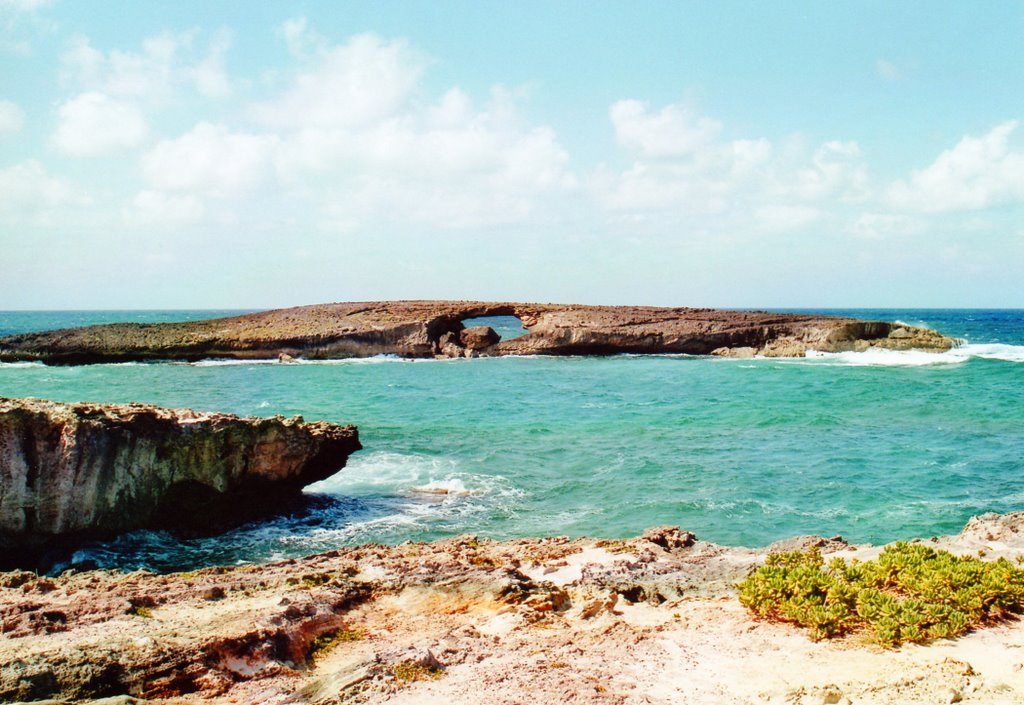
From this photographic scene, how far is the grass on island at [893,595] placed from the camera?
6922mm

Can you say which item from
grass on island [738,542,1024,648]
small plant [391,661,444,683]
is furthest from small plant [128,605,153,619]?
grass on island [738,542,1024,648]

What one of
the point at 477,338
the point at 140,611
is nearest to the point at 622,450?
the point at 140,611

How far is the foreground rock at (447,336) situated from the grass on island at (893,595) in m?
42.1

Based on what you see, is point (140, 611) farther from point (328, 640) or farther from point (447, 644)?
point (447, 644)

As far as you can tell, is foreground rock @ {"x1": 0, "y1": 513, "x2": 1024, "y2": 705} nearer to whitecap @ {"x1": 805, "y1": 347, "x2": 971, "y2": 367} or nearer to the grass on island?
the grass on island

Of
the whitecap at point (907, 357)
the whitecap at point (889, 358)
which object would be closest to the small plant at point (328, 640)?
the whitecap at point (889, 358)

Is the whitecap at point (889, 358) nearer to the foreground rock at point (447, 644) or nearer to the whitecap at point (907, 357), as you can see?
the whitecap at point (907, 357)

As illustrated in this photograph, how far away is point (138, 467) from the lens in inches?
470

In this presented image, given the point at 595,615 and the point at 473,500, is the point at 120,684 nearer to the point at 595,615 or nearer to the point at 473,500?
the point at 595,615

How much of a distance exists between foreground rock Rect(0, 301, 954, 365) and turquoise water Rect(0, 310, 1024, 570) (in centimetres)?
822

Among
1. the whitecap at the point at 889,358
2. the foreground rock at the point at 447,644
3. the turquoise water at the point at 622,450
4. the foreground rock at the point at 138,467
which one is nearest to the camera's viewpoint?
the foreground rock at the point at 447,644

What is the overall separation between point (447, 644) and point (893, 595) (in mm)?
4629

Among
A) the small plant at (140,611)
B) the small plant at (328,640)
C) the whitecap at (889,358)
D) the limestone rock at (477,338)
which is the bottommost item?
the small plant at (328,640)

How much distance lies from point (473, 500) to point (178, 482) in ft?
19.1
